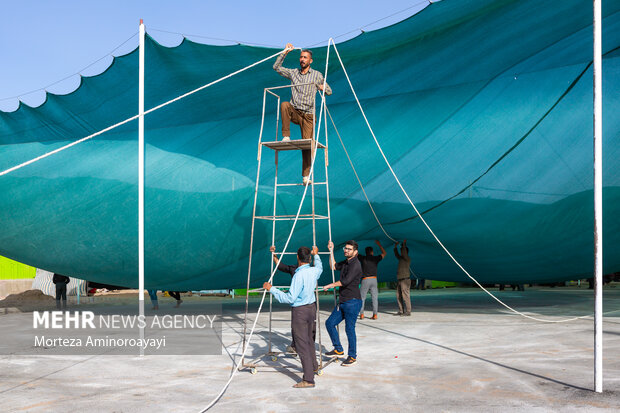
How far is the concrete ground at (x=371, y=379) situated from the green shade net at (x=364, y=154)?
2.86m

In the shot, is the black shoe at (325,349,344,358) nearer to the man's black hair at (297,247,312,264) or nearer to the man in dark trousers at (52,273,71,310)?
the man's black hair at (297,247,312,264)

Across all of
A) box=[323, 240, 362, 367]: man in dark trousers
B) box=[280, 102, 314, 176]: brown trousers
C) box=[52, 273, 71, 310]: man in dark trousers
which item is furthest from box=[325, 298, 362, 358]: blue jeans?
box=[52, 273, 71, 310]: man in dark trousers

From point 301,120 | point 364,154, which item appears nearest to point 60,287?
point 364,154

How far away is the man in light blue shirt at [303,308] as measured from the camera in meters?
5.74

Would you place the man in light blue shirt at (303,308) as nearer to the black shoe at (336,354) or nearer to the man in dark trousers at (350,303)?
the man in dark trousers at (350,303)

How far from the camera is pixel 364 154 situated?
10.8m

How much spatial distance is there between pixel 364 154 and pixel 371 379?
5564 mm

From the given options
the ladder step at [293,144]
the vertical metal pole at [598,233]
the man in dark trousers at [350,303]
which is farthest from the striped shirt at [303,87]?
the vertical metal pole at [598,233]

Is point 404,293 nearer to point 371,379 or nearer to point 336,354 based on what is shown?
point 336,354

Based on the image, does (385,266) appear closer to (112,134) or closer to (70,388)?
(112,134)

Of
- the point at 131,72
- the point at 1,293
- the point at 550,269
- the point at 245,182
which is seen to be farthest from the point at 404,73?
the point at 1,293

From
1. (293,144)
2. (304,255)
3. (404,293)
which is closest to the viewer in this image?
(304,255)

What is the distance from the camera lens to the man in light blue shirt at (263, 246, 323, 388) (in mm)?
5742

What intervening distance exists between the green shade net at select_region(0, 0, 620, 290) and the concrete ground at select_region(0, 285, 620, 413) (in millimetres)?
2862
